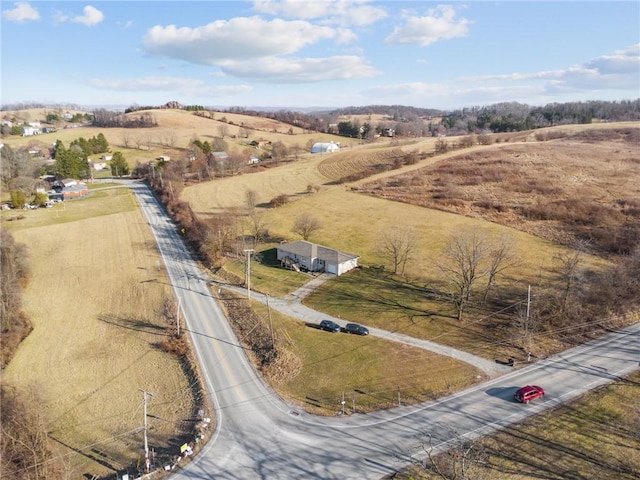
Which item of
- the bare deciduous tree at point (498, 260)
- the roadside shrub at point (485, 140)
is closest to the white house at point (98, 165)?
the roadside shrub at point (485, 140)

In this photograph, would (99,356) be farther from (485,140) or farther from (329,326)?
(485,140)

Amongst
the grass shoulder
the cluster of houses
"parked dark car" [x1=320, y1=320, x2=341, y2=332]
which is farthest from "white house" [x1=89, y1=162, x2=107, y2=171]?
the grass shoulder

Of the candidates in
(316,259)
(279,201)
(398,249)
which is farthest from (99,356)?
(279,201)

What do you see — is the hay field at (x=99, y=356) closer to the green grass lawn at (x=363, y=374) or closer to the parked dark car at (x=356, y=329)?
the green grass lawn at (x=363, y=374)

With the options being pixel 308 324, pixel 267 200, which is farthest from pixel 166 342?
pixel 267 200

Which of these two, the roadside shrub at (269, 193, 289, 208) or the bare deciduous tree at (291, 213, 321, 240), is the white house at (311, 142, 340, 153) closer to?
the roadside shrub at (269, 193, 289, 208)

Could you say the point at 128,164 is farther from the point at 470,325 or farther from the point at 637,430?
the point at 637,430
